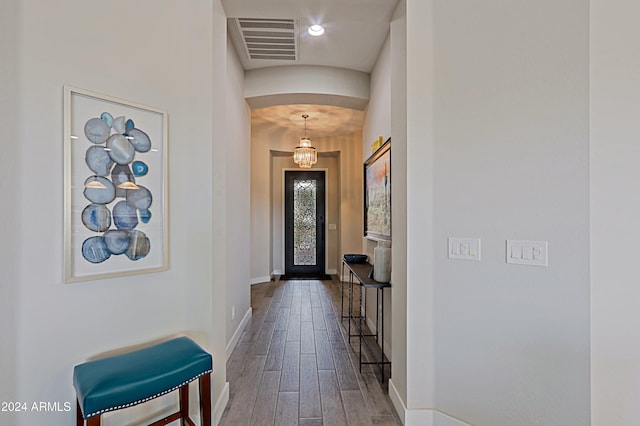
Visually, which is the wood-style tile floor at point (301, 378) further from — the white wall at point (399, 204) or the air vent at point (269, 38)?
the air vent at point (269, 38)

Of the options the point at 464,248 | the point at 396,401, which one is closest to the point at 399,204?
the point at 464,248

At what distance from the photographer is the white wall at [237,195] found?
113 inches

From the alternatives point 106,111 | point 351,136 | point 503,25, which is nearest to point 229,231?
point 106,111

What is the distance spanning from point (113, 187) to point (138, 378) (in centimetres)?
95

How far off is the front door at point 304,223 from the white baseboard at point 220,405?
488cm

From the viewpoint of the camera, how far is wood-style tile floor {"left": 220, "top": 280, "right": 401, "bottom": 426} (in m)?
2.04

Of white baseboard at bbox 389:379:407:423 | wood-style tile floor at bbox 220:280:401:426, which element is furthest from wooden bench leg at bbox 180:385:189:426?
white baseboard at bbox 389:379:407:423

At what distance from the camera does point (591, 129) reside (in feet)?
4.49

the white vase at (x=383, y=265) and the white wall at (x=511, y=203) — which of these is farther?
the white vase at (x=383, y=265)

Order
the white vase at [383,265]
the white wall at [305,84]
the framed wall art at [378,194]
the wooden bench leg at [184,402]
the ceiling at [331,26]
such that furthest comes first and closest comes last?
the white wall at [305,84]
the framed wall art at [378,194]
the white vase at [383,265]
the ceiling at [331,26]
the wooden bench leg at [184,402]

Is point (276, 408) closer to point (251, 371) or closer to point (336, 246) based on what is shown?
point (251, 371)

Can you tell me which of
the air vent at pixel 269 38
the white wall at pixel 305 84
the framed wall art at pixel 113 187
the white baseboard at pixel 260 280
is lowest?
the white baseboard at pixel 260 280

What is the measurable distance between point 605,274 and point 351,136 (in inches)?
208

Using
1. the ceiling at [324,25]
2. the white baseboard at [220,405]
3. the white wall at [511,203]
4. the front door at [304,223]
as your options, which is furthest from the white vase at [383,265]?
the front door at [304,223]
